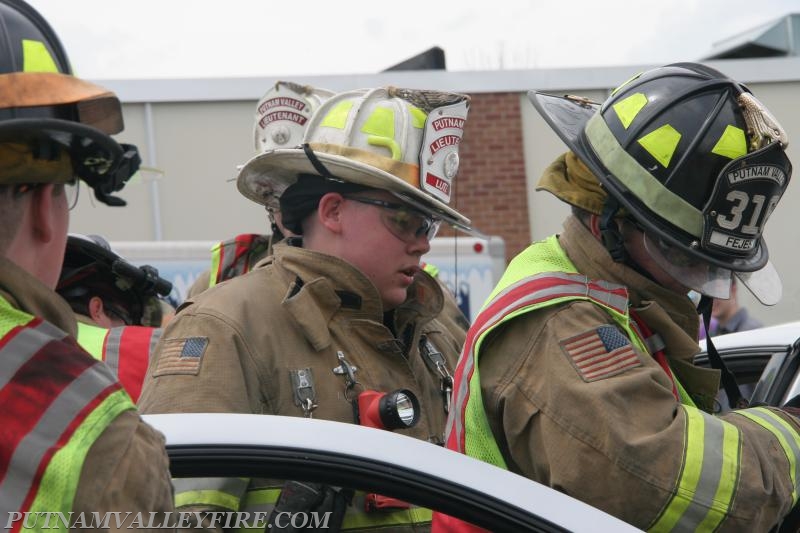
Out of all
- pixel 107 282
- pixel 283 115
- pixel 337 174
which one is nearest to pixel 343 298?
pixel 337 174

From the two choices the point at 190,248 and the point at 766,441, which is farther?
the point at 190,248

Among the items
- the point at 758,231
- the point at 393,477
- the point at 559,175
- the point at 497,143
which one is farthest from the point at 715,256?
the point at 497,143

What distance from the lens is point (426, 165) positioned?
3281 mm

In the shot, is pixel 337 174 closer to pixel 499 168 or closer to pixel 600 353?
pixel 600 353

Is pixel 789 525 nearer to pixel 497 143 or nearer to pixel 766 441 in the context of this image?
pixel 766 441

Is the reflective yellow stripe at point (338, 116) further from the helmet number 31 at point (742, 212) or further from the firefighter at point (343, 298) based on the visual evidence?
the helmet number 31 at point (742, 212)

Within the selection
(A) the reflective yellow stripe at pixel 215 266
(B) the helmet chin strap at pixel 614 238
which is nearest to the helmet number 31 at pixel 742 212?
(B) the helmet chin strap at pixel 614 238

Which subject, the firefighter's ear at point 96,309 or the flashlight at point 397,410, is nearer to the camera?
the flashlight at point 397,410

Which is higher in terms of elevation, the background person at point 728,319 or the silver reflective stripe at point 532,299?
the silver reflective stripe at point 532,299

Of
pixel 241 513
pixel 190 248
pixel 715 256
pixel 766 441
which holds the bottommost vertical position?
pixel 190 248

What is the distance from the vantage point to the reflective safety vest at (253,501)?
226 cm

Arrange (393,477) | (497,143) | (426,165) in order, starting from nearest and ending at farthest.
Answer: (393,477)
(426,165)
(497,143)

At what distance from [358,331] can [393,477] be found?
1.05 metres

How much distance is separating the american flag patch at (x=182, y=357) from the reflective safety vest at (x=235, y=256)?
1.68 meters
